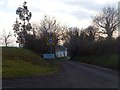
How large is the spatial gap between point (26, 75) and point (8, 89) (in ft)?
24.7

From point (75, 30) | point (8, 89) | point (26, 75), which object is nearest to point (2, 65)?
point (26, 75)

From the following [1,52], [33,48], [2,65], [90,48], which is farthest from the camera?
[90,48]

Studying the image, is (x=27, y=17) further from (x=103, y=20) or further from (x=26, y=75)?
(x=26, y=75)

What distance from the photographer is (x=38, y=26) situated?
79125 mm

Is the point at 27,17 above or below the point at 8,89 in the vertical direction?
above

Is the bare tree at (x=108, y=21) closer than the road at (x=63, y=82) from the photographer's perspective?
No

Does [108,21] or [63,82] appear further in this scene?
[108,21]

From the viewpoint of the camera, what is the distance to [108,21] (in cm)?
7994

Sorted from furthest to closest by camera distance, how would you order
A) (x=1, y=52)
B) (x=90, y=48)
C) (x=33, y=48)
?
(x=90, y=48)
(x=33, y=48)
(x=1, y=52)

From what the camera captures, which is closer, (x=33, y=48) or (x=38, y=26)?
(x=33, y=48)

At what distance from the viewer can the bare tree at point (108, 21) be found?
7675 cm

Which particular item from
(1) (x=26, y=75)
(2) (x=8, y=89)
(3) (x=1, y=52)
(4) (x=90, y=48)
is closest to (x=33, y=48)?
(4) (x=90, y=48)

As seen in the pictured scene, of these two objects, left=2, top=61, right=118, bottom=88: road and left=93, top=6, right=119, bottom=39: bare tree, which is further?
left=93, top=6, right=119, bottom=39: bare tree

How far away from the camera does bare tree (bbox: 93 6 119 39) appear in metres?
76.8
